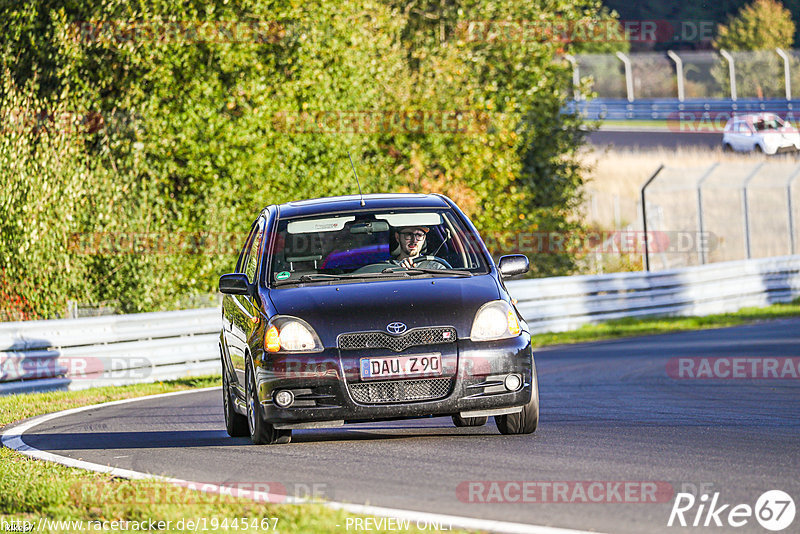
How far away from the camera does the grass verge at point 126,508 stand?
5941 millimetres

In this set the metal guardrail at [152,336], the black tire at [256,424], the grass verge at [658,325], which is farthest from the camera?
the grass verge at [658,325]

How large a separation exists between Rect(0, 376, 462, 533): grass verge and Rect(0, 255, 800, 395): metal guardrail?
723 centimetres

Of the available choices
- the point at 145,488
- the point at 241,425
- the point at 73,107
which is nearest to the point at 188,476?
the point at 145,488

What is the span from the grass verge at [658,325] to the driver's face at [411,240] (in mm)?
11605

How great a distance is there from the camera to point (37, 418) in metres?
12.4
